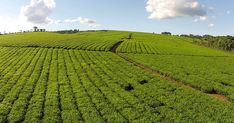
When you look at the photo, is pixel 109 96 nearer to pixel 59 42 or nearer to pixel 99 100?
pixel 99 100

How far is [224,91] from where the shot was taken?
24766 millimetres

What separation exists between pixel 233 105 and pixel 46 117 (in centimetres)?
1268

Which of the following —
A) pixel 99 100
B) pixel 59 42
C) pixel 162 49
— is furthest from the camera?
pixel 59 42

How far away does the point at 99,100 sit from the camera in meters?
20.6

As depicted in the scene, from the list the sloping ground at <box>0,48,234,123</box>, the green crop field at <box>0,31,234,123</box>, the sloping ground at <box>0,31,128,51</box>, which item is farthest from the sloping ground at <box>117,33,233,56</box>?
the sloping ground at <box>0,48,234,123</box>

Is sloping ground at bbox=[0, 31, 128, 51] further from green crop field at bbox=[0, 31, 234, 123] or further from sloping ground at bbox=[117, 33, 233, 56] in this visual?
green crop field at bbox=[0, 31, 234, 123]

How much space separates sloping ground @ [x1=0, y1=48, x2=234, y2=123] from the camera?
57.8 feet

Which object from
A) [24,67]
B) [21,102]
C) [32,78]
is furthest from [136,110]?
[24,67]

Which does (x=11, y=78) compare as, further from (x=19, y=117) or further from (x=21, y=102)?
(x=19, y=117)

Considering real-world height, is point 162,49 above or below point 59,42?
below

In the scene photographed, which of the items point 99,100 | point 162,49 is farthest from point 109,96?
point 162,49

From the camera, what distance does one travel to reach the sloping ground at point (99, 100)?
17.6 m

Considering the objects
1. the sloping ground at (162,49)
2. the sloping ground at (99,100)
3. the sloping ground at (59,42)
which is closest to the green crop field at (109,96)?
the sloping ground at (99,100)

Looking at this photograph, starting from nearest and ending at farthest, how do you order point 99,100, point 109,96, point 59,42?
point 99,100
point 109,96
point 59,42
